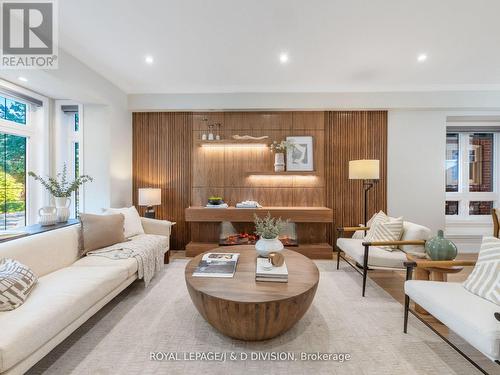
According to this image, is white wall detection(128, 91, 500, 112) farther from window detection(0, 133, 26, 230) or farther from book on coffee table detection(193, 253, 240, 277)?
book on coffee table detection(193, 253, 240, 277)

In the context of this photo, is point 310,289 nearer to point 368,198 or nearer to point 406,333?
point 406,333

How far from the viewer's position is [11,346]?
1.26m

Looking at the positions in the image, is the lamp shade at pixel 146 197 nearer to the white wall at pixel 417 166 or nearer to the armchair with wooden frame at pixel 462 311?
the armchair with wooden frame at pixel 462 311

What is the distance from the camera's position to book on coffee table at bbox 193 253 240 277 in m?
2.11

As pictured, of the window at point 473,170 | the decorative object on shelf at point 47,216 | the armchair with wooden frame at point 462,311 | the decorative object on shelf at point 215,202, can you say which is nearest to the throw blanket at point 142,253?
the decorative object on shelf at point 47,216

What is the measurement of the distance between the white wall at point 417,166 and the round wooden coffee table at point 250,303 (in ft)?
10.7

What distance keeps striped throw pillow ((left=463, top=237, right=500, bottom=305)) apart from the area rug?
523 mm

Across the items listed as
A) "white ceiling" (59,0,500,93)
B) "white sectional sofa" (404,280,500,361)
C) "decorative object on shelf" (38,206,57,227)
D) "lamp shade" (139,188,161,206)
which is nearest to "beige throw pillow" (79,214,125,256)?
"decorative object on shelf" (38,206,57,227)

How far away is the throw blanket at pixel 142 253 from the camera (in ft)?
8.67

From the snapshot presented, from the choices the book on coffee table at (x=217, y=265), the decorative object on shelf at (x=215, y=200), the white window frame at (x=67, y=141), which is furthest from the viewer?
the decorative object on shelf at (x=215, y=200)

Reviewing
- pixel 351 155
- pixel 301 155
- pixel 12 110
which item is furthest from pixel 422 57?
pixel 12 110

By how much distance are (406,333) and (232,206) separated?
2985mm

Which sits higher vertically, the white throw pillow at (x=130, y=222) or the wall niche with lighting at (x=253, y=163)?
the wall niche with lighting at (x=253, y=163)

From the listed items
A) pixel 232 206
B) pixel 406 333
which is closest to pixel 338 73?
pixel 232 206
